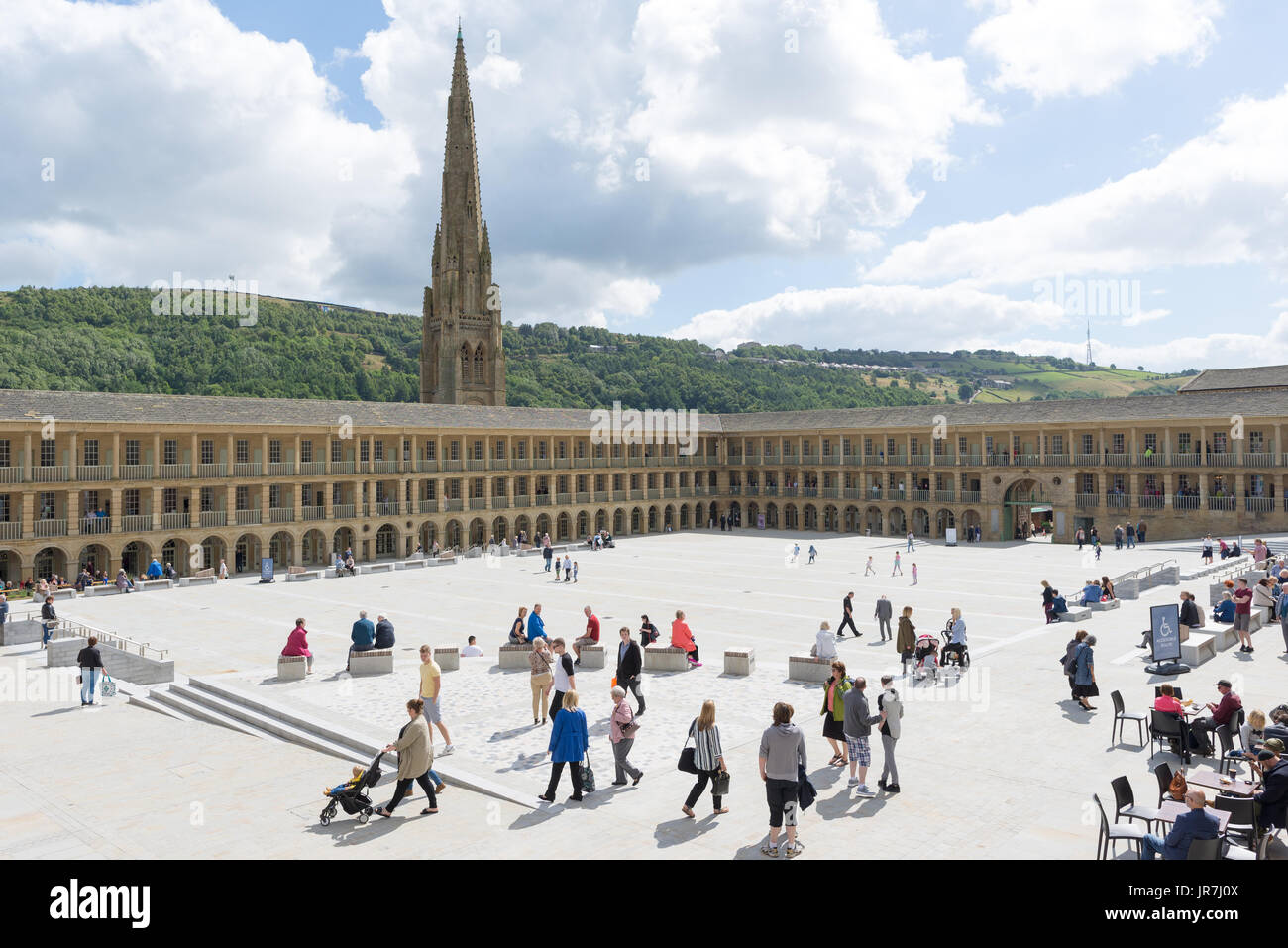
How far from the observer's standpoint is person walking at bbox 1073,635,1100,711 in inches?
570

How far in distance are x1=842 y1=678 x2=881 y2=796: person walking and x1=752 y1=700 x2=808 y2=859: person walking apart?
1946 mm

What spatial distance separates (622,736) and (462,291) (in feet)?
219

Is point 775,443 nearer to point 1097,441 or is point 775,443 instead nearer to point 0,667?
point 1097,441

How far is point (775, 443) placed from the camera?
68875 millimetres

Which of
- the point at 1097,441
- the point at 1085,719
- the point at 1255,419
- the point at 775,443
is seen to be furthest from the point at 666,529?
the point at 1085,719

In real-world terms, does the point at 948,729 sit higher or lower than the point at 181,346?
lower

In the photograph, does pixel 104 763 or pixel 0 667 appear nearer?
pixel 104 763

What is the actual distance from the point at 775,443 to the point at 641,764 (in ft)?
189

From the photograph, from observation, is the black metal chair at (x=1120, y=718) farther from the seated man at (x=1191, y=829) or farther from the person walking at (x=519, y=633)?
the person walking at (x=519, y=633)

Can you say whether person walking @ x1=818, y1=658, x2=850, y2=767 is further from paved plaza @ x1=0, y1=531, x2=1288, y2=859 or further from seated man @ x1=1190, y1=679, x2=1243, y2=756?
seated man @ x1=1190, y1=679, x2=1243, y2=756

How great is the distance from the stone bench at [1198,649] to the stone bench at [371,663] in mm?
16063
